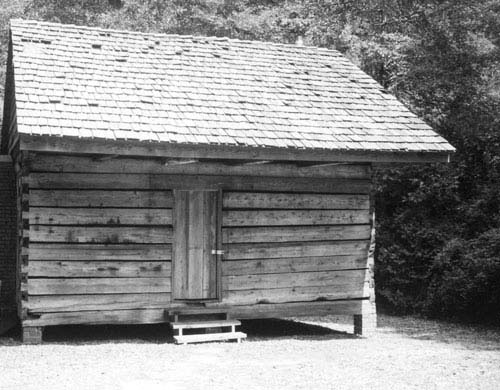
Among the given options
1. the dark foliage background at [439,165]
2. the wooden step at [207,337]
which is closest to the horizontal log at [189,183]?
the wooden step at [207,337]

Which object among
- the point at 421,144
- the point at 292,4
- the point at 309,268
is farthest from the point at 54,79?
the point at 292,4

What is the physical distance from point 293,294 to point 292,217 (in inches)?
52.4

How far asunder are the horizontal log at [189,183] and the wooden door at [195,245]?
→ 0.72 feet

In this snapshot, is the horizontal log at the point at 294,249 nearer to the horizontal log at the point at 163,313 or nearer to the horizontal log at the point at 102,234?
the horizontal log at the point at 163,313

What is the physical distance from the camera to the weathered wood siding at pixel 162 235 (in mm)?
11312

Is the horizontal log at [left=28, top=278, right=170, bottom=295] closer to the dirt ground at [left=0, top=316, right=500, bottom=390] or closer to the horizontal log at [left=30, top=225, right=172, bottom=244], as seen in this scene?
the horizontal log at [left=30, top=225, right=172, bottom=244]

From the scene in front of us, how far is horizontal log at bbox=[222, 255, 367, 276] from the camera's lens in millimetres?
12383

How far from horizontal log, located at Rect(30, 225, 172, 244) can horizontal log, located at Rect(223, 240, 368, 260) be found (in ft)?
3.80

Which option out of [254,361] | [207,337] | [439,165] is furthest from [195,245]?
[439,165]

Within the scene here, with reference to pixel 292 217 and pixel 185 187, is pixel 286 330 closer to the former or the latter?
pixel 292 217

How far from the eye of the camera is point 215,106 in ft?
41.5

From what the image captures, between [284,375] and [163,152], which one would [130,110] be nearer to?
[163,152]

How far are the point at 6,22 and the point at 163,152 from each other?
51.7ft

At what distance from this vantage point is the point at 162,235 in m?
11.9
